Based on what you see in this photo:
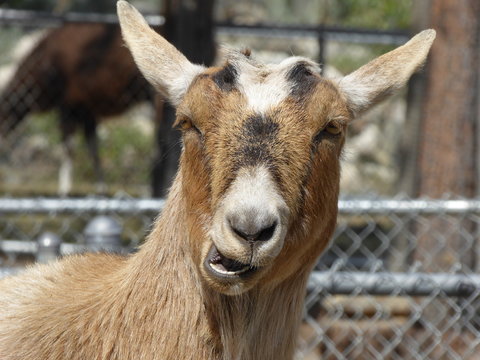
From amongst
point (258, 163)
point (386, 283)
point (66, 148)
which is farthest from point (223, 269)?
point (66, 148)

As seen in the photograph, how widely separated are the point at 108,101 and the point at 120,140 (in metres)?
1.81

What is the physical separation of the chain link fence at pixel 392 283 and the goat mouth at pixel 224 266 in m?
1.33

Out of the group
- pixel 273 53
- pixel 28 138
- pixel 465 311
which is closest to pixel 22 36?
pixel 28 138

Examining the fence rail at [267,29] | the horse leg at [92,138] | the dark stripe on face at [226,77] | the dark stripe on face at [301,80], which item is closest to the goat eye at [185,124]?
the dark stripe on face at [226,77]

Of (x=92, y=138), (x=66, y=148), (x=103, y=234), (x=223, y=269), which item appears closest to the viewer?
(x=223, y=269)

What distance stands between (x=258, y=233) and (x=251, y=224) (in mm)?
42

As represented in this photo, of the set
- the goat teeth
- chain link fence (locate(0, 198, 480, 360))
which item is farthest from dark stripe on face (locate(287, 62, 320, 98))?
chain link fence (locate(0, 198, 480, 360))

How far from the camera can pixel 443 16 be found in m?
5.30

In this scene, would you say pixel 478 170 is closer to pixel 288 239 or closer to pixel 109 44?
pixel 288 239

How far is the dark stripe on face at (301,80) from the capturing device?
2.78 m

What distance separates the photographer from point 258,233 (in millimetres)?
2379

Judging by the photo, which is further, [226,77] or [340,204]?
[340,204]

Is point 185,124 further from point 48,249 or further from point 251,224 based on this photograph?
point 48,249

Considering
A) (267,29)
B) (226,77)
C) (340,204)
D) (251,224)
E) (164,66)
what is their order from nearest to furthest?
(251,224) < (226,77) < (164,66) < (340,204) < (267,29)
